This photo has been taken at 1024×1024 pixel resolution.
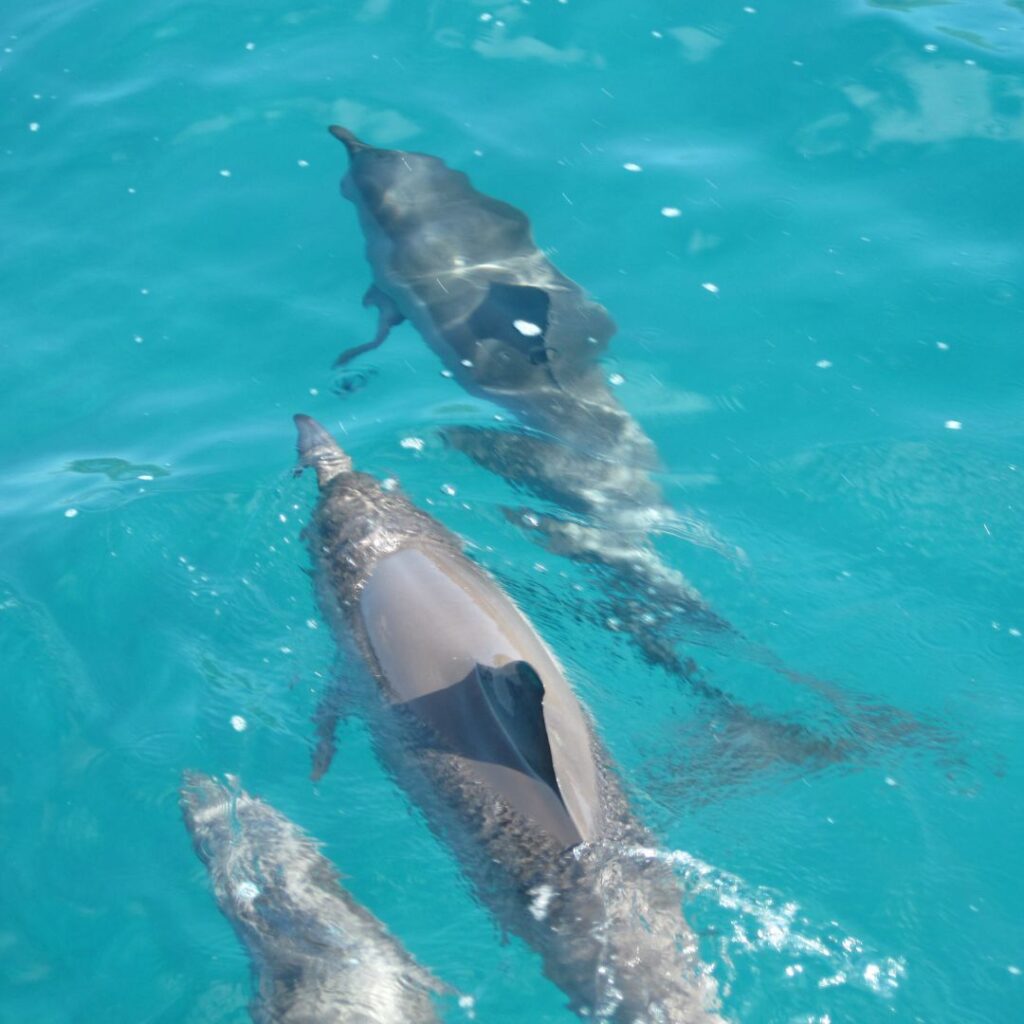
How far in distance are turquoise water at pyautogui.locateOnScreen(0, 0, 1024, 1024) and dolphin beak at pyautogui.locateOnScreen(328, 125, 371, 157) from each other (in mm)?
601

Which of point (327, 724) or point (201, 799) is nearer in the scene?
point (201, 799)

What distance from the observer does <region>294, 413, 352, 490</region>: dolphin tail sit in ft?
29.0

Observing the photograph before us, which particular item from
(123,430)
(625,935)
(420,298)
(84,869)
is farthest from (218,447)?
(625,935)

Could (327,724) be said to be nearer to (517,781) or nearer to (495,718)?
(495,718)

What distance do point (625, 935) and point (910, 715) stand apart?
2522 mm

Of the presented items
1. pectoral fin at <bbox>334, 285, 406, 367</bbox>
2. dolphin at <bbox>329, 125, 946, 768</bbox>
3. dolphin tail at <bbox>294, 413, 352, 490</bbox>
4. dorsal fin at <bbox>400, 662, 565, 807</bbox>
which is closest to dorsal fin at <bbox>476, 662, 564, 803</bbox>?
dorsal fin at <bbox>400, 662, 565, 807</bbox>

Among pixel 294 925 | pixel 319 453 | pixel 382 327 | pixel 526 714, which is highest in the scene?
pixel 526 714

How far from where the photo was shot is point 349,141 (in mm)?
11352

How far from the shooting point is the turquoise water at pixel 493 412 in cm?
638

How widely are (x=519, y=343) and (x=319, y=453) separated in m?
1.81

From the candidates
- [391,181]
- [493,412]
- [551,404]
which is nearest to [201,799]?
[493,412]

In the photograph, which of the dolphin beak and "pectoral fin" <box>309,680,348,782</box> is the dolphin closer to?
the dolphin beak

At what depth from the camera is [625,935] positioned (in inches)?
221

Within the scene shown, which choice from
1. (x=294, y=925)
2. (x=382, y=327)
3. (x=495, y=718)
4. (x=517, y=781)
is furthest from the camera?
(x=382, y=327)
